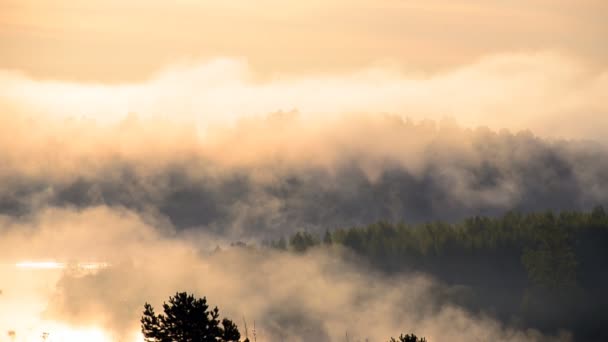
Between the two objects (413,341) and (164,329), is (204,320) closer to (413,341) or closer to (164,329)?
(164,329)

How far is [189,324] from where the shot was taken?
75188 mm

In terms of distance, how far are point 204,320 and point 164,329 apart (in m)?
2.74

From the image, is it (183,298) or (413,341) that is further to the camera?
(413,341)

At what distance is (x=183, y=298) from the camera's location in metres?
74.7

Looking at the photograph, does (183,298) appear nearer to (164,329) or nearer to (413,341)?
(164,329)

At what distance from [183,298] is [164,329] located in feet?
9.19

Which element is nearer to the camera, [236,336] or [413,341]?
[236,336]

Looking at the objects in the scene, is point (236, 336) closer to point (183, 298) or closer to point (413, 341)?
point (183, 298)

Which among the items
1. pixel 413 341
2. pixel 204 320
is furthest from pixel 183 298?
pixel 413 341

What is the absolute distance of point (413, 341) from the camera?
80875 millimetres

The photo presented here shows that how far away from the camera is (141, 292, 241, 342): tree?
74562 millimetres

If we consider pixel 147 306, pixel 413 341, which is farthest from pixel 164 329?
pixel 413 341

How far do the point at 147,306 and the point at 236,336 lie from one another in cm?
519

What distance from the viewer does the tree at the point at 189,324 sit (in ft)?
245
